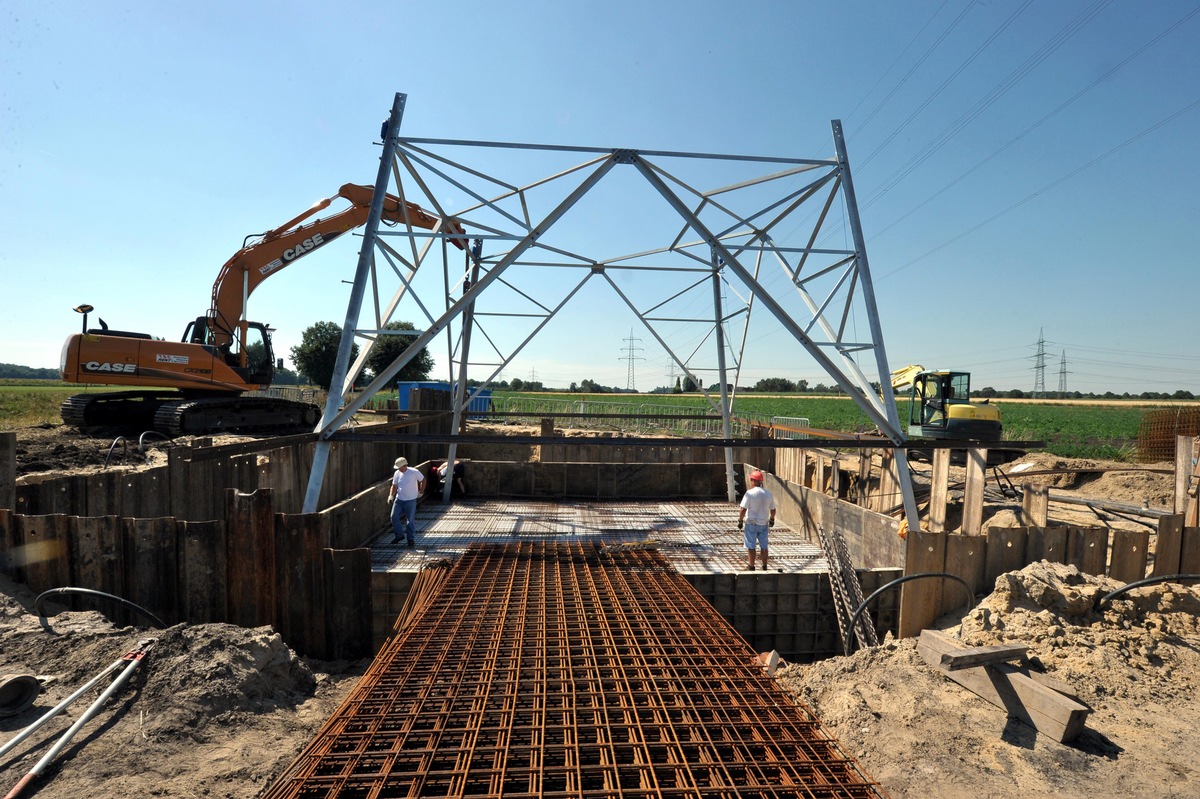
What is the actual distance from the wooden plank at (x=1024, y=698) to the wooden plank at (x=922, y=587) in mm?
2037

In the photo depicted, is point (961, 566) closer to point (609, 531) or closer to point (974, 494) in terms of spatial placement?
point (974, 494)

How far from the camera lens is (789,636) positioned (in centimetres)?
906

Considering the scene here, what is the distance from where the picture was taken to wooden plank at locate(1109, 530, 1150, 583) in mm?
7453

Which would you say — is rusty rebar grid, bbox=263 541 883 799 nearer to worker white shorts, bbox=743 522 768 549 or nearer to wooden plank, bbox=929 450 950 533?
worker white shorts, bbox=743 522 768 549

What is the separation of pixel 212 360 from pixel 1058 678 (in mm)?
19824

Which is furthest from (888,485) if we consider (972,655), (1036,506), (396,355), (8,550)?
(396,355)

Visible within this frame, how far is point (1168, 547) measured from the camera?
767cm

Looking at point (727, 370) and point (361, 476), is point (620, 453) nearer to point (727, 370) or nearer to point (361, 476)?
point (727, 370)

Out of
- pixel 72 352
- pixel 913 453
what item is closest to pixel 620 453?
pixel 913 453

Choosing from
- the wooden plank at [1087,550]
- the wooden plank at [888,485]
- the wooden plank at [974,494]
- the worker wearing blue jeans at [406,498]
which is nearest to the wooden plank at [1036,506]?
the wooden plank at [974,494]

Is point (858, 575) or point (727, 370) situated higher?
point (727, 370)

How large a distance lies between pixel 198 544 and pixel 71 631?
1303mm

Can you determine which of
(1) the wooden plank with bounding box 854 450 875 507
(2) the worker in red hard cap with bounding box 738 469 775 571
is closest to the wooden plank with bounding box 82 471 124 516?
(2) the worker in red hard cap with bounding box 738 469 775 571

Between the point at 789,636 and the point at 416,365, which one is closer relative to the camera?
the point at 789,636
